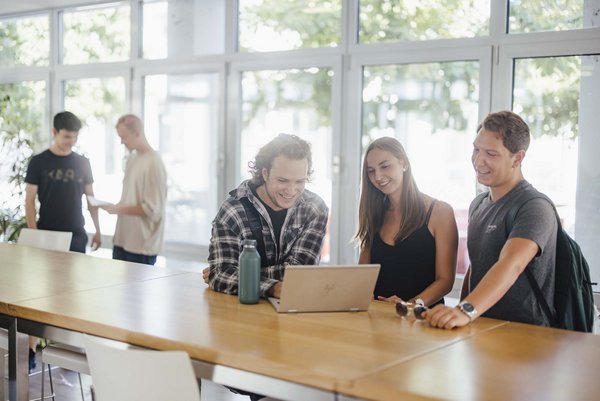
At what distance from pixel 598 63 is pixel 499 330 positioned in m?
2.56

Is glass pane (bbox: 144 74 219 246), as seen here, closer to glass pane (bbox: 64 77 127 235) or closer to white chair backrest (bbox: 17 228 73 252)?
glass pane (bbox: 64 77 127 235)

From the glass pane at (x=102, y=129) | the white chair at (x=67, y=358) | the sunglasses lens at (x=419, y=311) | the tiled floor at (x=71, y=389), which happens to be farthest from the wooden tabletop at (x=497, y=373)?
the glass pane at (x=102, y=129)

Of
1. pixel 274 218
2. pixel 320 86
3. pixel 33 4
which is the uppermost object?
pixel 33 4

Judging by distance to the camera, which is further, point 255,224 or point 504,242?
point 255,224

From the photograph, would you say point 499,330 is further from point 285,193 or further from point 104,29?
point 104,29

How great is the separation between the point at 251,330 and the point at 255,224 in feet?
1.99

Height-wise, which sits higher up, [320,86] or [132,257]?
[320,86]

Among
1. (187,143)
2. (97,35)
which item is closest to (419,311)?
(187,143)

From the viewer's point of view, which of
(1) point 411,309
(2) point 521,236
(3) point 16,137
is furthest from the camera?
(3) point 16,137

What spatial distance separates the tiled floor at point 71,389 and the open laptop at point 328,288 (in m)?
1.90

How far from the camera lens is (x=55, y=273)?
10.6ft

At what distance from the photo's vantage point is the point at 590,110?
14.3 ft

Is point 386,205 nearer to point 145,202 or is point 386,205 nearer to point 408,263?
point 408,263

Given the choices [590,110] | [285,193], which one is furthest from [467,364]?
[590,110]
